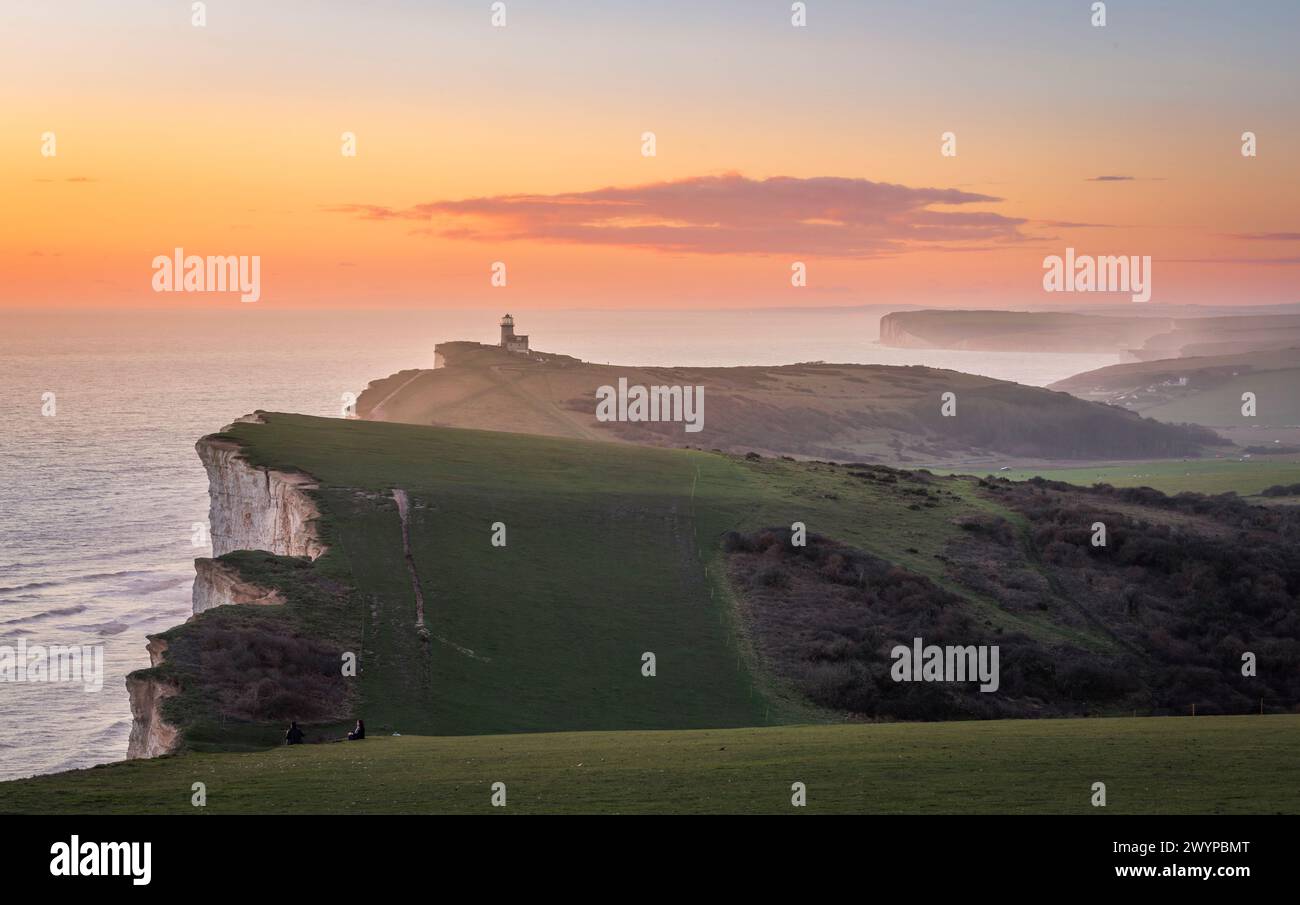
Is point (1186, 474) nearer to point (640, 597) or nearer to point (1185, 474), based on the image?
point (1185, 474)

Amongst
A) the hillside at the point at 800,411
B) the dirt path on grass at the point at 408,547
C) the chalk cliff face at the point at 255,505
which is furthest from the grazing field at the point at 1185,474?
the chalk cliff face at the point at 255,505

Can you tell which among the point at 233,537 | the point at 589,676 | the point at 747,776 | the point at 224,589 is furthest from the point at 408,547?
the point at 747,776

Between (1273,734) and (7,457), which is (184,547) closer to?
(7,457)

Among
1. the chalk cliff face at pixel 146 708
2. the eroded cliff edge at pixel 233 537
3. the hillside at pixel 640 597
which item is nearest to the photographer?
the chalk cliff face at pixel 146 708

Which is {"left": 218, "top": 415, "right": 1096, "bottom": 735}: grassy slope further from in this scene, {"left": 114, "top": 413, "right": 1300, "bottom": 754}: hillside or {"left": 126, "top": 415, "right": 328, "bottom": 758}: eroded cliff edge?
{"left": 126, "top": 415, "right": 328, "bottom": 758}: eroded cliff edge

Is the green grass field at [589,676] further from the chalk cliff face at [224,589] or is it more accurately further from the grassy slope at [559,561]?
the chalk cliff face at [224,589]

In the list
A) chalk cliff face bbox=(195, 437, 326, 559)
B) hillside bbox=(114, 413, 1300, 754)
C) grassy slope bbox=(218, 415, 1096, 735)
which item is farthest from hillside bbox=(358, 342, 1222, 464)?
chalk cliff face bbox=(195, 437, 326, 559)

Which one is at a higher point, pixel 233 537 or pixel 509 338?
pixel 509 338
